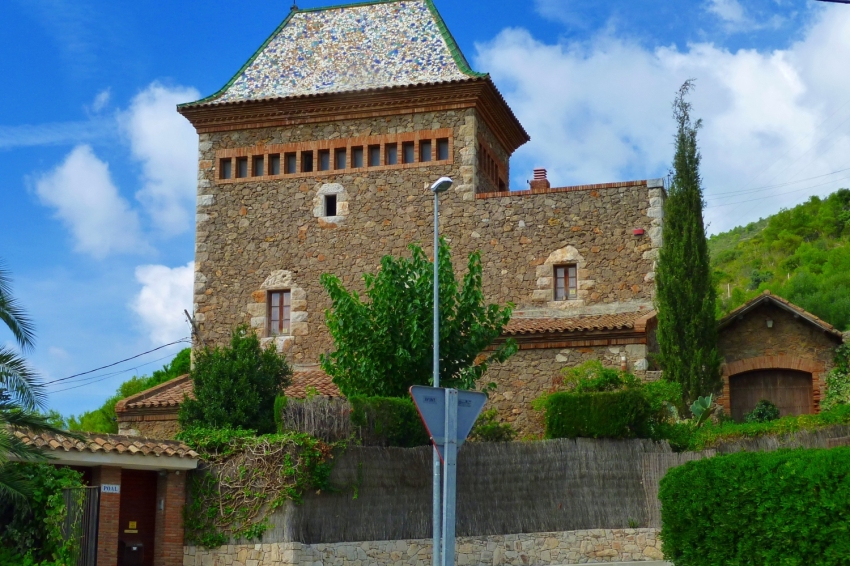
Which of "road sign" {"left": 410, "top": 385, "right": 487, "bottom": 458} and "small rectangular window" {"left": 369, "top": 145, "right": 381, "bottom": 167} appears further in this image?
"small rectangular window" {"left": 369, "top": 145, "right": 381, "bottom": 167}

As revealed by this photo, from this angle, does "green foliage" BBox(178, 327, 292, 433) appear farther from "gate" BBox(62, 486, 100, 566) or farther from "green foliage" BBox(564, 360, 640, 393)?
"green foliage" BBox(564, 360, 640, 393)

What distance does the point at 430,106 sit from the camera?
2870 cm

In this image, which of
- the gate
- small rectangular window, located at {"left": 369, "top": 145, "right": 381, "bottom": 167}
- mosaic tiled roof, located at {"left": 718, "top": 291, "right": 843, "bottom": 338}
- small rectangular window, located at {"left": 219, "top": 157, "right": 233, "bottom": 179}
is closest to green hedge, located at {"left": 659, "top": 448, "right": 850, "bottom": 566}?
mosaic tiled roof, located at {"left": 718, "top": 291, "right": 843, "bottom": 338}

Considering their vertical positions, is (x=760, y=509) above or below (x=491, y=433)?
below

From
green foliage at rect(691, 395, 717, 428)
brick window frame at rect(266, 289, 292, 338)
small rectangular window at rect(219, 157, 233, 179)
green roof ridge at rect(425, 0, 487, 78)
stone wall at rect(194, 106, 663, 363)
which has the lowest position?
green foliage at rect(691, 395, 717, 428)

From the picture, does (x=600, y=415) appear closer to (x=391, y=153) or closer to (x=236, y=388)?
(x=236, y=388)

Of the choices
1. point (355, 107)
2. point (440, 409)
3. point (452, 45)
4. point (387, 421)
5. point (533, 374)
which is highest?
point (452, 45)

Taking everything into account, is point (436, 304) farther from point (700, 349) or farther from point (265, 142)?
point (265, 142)

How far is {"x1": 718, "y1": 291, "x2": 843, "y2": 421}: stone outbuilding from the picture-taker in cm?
2533

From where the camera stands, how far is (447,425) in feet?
39.1

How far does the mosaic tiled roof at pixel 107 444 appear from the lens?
59.2 feet

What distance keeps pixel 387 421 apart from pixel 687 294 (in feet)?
27.4

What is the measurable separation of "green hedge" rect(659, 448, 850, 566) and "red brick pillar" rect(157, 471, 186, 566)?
8.92 m

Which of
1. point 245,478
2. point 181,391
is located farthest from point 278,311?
point 245,478
